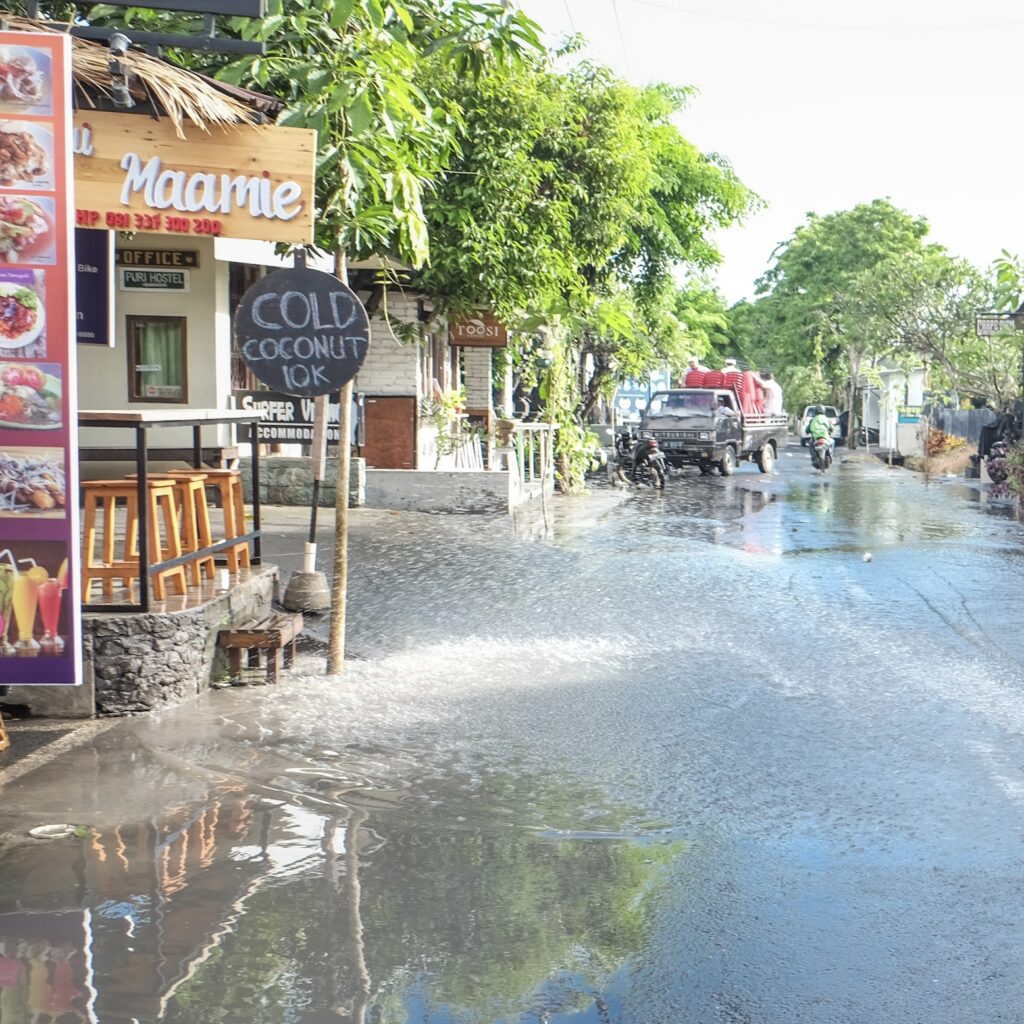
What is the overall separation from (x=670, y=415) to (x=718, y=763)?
1044 inches

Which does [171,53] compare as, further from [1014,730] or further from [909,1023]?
[909,1023]

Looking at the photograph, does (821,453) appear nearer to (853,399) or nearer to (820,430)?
(820,430)

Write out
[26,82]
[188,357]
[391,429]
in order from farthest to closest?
1. [391,429]
2. [188,357]
3. [26,82]

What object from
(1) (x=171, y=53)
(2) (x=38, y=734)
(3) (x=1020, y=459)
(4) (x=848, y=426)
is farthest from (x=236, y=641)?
(4) (x=848, y=426)

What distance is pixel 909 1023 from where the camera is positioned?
4.10 metres

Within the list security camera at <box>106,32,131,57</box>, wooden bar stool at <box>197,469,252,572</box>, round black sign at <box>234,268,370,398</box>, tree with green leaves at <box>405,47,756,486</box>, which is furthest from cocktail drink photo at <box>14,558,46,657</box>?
tree with green leaves at <box>405,47,756,486</box>

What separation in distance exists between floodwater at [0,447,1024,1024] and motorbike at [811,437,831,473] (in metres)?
25.4

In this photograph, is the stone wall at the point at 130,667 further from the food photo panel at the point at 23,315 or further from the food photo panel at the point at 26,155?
the food photo panel at the point at 26,155

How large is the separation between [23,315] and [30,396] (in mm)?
371

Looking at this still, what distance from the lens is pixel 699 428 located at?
32.6m

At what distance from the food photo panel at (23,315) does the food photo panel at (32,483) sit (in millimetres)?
457

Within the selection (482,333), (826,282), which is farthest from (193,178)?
(826,282)

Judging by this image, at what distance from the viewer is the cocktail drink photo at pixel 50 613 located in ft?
21.7

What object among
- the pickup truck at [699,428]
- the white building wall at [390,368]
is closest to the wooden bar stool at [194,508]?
the white building wall at [390,368]
